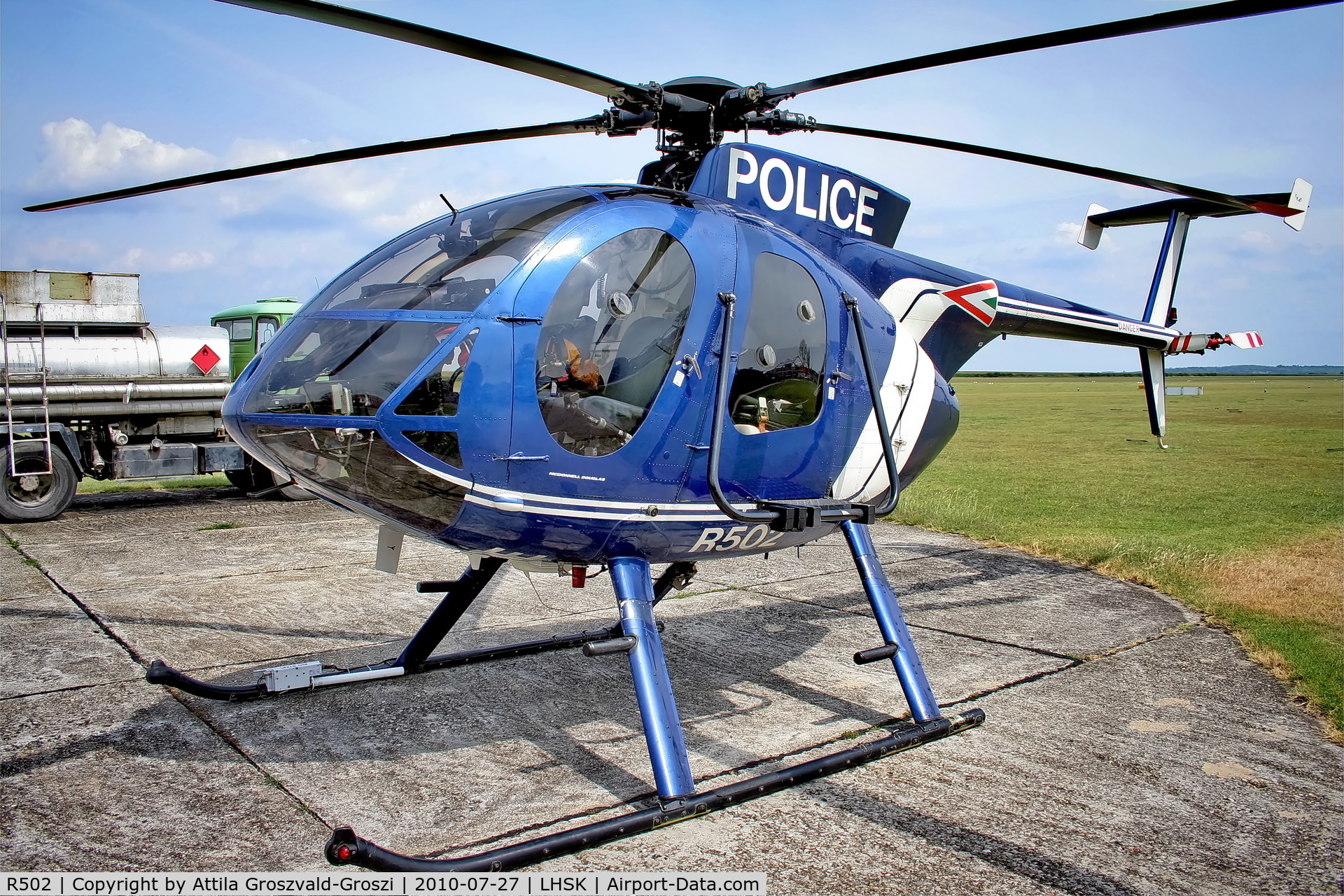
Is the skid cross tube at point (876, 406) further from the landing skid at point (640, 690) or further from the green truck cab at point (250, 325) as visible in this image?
the green truck cab at point (250, 325)

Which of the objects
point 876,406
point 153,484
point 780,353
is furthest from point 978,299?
point 153,484

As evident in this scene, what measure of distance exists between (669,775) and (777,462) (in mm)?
1687

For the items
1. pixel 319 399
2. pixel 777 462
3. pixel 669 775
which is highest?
pixel 319 399

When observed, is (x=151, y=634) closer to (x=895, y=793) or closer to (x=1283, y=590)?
(x=895, y=793)

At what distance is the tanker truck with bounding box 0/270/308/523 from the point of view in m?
11.6

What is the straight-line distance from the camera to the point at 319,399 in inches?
153

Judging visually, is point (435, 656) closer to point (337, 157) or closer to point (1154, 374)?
point (337, 157)

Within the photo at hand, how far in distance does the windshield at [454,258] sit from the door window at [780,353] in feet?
3.32

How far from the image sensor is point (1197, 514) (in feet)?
48.5

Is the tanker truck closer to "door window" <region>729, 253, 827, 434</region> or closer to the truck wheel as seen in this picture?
the truck wheel

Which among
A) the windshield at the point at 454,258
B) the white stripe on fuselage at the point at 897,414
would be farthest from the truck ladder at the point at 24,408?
the white stripe on fuselage at the point at 897,414

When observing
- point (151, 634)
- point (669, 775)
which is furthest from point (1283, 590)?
point (151, 634)

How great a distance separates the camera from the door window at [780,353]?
479 cm

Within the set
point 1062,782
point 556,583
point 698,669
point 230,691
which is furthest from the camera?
point 556,583
